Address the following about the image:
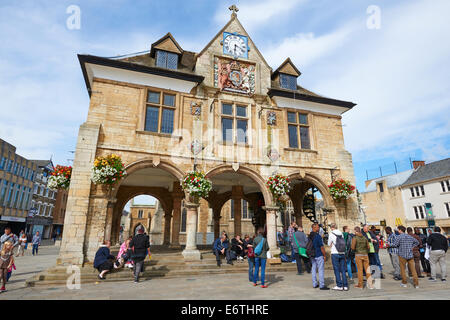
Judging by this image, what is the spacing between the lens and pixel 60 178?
30.4 ft

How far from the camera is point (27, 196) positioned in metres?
32.1

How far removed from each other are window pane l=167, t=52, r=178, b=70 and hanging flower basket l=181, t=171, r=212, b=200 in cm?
534

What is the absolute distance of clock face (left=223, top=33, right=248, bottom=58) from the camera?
1295cm

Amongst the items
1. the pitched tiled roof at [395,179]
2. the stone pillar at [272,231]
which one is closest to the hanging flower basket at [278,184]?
the stone pillar at [272,231]

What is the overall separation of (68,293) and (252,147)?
883cm

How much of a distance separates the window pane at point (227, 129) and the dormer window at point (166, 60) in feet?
11.5

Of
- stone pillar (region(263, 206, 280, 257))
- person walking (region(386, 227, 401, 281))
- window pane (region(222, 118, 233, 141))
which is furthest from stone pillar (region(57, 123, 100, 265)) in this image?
person walking (region(386, 227, 401, 281))

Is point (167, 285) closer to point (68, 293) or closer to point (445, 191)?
point (68, 293)

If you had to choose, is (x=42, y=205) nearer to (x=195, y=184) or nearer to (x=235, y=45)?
(x=195, y=184)

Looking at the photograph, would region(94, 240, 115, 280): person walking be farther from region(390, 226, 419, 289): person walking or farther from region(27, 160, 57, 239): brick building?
region(27, 160, 57, 239): brick building

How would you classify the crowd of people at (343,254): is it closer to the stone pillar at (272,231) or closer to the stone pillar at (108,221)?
the stone pillar at (108,221)

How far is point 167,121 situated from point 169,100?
104cm

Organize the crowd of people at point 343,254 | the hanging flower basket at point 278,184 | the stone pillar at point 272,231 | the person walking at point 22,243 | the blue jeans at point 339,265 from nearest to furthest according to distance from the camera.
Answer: the blue jeans at point 339,265
the crowd of people at point 343,254
the stone pillar at point 272,231
the hanging flower basket at point 278,184
the person walking at point 22,243

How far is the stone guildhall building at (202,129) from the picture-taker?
9406 millimetres
